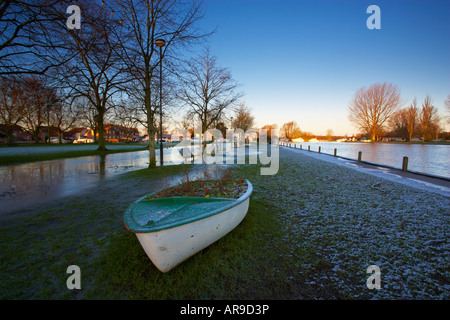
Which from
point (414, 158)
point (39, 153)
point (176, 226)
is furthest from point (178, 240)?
point (39, 153)

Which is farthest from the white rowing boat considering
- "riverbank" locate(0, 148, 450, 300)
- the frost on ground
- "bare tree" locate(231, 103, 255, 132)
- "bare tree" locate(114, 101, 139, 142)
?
"bare tree" locate(231, 103, 255, 132)

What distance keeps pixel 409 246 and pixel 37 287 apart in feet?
19.4

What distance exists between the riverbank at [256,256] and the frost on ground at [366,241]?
0.02m

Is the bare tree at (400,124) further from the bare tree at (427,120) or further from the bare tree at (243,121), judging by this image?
the bare tree at (243,121)

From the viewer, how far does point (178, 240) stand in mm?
2570

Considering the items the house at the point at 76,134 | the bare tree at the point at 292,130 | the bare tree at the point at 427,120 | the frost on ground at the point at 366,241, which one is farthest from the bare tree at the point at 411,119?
the house at the point at 76,134

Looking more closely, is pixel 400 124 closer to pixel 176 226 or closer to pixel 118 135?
pixel 176 226

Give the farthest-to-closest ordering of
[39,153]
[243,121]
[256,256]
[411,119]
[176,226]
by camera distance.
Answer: [411,119], [243,121], [39,153], [256,256], [176,226]

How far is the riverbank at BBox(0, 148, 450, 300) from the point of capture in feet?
8.32

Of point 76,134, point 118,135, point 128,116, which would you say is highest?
point 76,134

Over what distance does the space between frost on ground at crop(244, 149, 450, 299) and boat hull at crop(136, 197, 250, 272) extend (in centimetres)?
134

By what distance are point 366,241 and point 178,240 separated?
3.60 m

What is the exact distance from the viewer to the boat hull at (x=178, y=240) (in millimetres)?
2404
